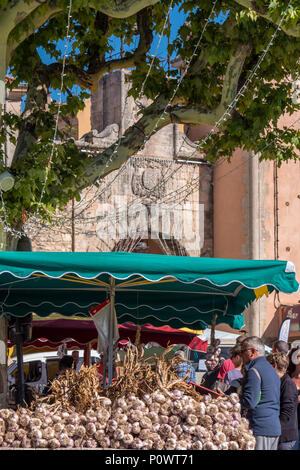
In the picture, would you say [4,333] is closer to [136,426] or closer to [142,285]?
[142,285]

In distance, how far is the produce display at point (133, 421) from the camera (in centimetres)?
550

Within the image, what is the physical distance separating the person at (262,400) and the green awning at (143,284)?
703 millimetres

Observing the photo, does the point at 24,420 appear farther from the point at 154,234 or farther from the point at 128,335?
the point at 154,234

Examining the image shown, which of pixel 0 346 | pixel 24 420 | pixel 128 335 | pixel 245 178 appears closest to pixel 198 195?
pixel 245 178

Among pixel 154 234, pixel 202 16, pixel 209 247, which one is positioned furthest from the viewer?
pixel 209 247

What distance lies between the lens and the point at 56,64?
10914 millimetres

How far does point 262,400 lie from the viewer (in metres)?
6.14

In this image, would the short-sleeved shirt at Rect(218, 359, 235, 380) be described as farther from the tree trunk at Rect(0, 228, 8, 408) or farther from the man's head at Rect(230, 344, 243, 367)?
the tree trunk at Rect(0, 228, 8, 408)

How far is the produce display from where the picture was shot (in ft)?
18.0

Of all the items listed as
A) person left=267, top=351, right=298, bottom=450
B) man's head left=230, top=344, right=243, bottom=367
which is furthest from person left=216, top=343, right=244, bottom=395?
person left=267, top=351, right=298, bottom=450

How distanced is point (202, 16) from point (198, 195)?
12.6 metres

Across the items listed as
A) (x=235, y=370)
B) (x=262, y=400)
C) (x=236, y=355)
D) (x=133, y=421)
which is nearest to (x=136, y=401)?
(x=133, y=421)

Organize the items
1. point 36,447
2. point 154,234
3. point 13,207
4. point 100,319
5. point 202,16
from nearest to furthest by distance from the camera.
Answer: point 36,447 < point 100,319 < point 13,207 < point 202,16 < point 154,234

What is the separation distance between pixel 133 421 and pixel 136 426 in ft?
0.22
